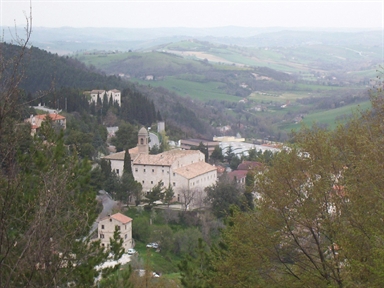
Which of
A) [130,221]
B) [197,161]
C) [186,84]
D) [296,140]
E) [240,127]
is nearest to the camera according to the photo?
[296,140]

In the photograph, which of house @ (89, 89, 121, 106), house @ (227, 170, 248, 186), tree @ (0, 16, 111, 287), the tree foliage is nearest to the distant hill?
house @ (89, 89, 121, 106)

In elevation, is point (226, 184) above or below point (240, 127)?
above

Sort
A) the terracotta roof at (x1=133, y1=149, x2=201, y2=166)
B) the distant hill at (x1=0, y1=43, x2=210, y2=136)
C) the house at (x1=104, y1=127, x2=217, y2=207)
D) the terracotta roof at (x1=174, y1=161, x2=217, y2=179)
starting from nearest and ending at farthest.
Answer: the house at (x1=104, y1=127, x2=217, y2=207), the terracotta roof at (x1=174, y1=161, x2=217, y2=179), the terracotta roof at (x1=133, y1=149, x2=201, y2=166), the distant hill at (x1=0, y1=43, x2=210, y2=136)

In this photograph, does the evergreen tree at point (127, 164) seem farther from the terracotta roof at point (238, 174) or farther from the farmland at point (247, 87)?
the farmland at point (247, 87)

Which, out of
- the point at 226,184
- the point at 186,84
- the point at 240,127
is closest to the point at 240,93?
the point at 186,84

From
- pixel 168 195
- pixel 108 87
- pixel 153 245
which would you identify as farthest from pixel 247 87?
pixel 153 245

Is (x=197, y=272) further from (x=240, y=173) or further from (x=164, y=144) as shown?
(x=164, y=144)

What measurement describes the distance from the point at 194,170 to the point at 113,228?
9486 millimetres

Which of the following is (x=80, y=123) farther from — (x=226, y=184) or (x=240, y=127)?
(x=240, y=127)

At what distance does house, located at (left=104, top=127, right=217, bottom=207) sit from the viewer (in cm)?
3538

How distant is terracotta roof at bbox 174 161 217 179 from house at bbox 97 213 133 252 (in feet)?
22.1

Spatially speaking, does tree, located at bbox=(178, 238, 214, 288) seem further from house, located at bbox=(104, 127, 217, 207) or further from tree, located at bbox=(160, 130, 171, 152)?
tree, located at bbox=(160, 130, 171, 152)

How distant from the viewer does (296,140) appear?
11.8 metres

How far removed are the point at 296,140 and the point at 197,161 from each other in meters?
27.4
